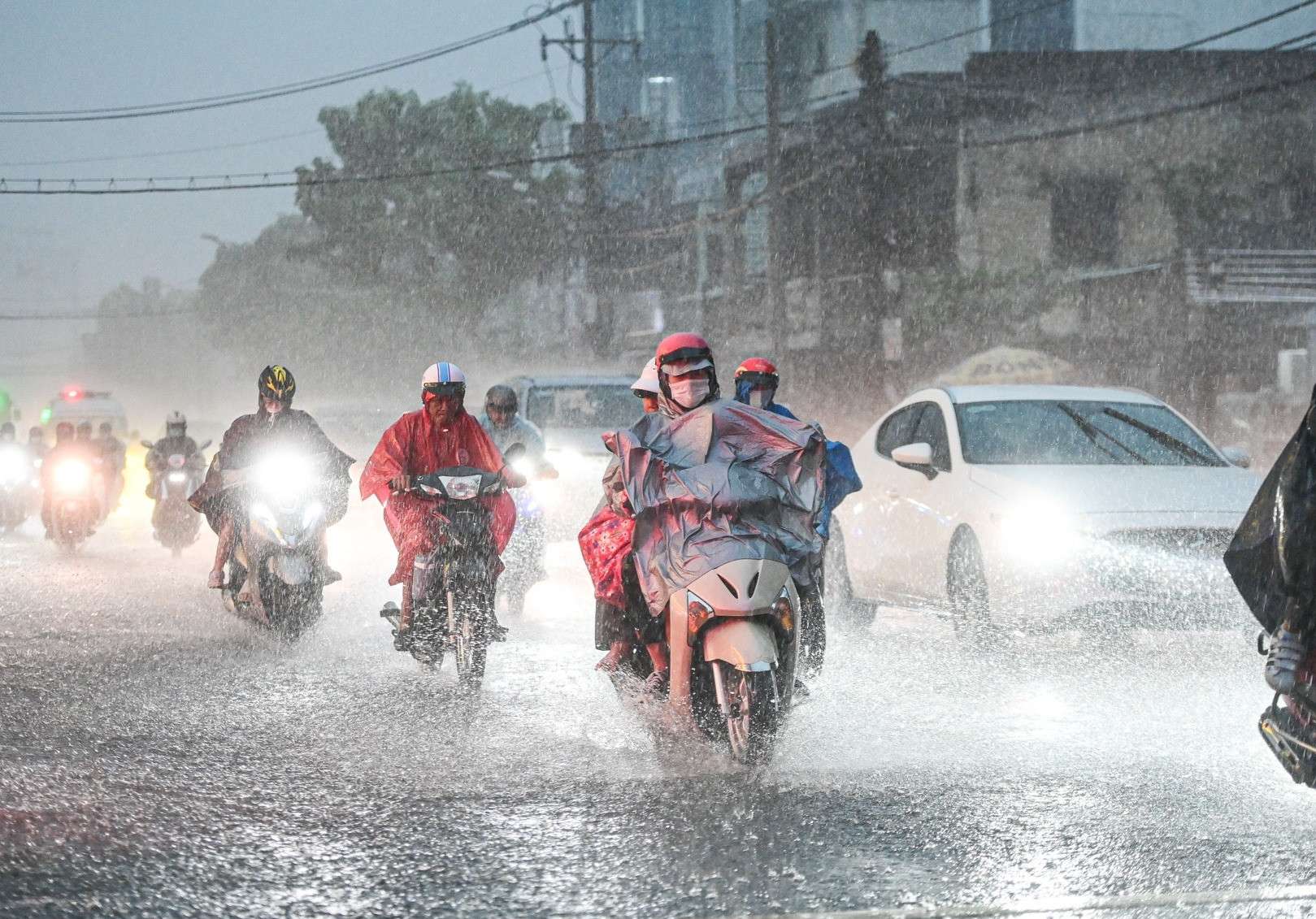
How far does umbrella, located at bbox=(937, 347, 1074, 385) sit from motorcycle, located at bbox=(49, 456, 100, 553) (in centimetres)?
1726

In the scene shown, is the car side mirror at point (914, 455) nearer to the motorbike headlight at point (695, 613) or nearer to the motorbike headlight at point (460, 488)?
the motorbike headlight at point (460, 488)

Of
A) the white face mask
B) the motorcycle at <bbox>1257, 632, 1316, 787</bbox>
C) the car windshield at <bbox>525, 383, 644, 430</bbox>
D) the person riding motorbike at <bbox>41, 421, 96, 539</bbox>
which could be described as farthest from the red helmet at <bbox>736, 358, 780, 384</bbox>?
the person riding motorbike at <bbox>41, 421, 96, 539</bbox>

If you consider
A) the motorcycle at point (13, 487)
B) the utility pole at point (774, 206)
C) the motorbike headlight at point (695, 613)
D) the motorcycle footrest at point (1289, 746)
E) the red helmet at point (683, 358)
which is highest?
the utility pole at point (774, 206)

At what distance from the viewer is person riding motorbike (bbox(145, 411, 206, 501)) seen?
17516 millimetres

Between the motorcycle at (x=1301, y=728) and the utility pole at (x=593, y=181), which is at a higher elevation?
the utility pole at (x=593, y=181)

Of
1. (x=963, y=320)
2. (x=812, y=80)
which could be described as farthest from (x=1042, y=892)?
(x=812, y=80)

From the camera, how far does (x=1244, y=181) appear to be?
37.5 m

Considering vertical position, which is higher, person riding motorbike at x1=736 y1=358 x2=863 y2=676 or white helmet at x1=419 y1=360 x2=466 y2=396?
white helmet at x1=419 y1=360 x2=466 y2=396

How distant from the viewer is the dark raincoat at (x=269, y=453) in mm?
10172

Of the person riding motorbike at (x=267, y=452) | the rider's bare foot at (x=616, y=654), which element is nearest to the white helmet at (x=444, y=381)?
the person riding motorbike at (x=267, y=452)

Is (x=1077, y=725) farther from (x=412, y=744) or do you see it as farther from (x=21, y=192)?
(x=21, y=192)

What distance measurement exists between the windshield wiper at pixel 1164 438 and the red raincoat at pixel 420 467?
13.1ft

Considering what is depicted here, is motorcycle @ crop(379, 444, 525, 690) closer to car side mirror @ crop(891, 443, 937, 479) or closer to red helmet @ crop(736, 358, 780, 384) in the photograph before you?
red helmet @ crop(736, 358, 780, 384)

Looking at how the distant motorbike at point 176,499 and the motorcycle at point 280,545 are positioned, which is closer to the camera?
the motorcycle at point 280,545
